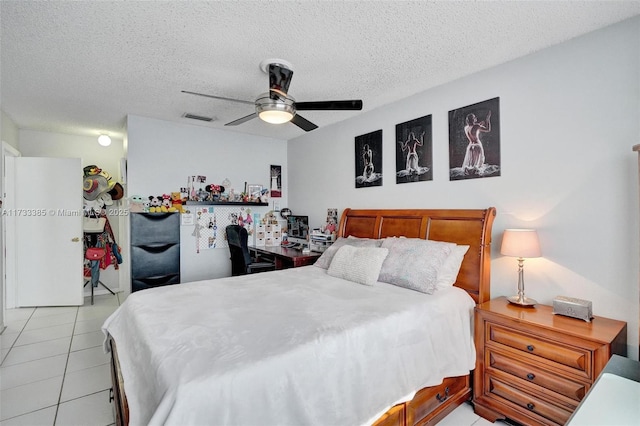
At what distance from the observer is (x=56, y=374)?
8.28 ft

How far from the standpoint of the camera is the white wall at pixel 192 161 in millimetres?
3781

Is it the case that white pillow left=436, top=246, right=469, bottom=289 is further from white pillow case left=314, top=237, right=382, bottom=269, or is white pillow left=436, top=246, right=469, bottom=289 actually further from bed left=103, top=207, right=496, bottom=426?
white pillow case left=314, top=237, right=382, bottom=269

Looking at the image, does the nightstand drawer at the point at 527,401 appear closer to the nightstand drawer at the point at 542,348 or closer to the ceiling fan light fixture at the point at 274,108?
the nightstand drawer at the point at 542,348

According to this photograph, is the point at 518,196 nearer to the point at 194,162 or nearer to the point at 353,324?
the point at 353,324

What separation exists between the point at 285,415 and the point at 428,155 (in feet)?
8.15

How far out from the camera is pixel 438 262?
7.59ft

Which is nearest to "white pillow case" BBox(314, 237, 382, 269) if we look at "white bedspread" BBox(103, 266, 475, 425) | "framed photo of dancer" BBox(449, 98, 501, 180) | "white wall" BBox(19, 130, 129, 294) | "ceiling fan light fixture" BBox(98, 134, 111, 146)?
"white bedspread" BBox(103, 266, 475, 425)

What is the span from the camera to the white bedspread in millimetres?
1156

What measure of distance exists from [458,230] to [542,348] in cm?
101

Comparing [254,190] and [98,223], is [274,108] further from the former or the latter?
[98,223]

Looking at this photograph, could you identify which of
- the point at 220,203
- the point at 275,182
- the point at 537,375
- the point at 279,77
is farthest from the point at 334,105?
the point at 275,182

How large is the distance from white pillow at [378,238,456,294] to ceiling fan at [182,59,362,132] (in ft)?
3.93

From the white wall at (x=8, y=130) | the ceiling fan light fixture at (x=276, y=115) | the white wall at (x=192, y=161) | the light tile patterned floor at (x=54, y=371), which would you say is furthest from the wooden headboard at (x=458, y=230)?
the white wall at (x=8, y=130)

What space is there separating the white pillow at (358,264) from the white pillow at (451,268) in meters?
0.46
